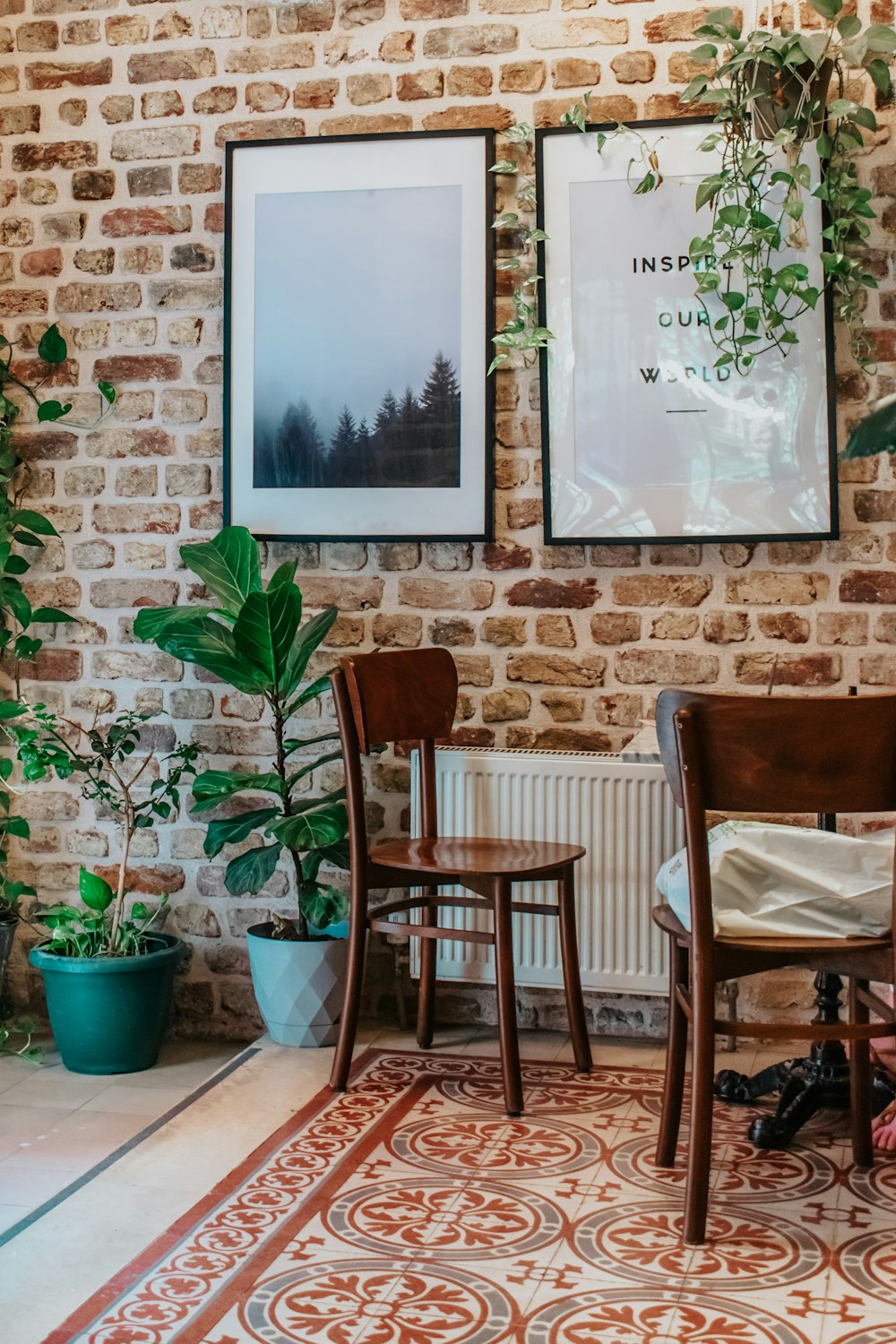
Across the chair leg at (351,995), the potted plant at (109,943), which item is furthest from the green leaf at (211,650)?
the chair leg at (351,995)

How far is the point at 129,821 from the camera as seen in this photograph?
3.70 m

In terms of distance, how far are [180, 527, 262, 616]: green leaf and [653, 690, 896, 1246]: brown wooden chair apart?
57.9 inches

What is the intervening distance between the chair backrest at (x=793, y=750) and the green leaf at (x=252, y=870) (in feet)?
5.10

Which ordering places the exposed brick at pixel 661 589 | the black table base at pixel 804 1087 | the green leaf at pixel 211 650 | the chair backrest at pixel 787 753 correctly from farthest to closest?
the exposed brick at pixel 661 589 < the green leaf at pixel 211 650 < the black table base at pixel 804 1087 < the chair backrest at pixel 787 753

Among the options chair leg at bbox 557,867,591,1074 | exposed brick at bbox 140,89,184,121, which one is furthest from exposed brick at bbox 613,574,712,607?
exposed brick at bbox 140,89,184,121

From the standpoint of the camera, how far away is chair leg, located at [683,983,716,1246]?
235cm

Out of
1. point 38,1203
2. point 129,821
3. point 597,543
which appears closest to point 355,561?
point 597,543

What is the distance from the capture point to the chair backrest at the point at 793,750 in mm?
2223

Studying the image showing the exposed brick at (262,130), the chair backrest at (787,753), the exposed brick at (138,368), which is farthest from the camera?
the exposed brick at (138,368)

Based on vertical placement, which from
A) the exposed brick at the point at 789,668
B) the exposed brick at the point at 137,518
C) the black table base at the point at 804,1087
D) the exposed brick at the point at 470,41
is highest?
the exposed brick at the point at 470,41

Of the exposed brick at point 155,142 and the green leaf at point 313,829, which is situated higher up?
the exposed brick at point 155,142

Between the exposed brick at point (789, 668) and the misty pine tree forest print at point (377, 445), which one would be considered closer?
the exposed brick at point (789, 668)

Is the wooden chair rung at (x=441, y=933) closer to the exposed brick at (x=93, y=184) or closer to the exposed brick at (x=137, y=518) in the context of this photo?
the exposed brick at (x=137, y=518)

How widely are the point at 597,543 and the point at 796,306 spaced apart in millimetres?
781
